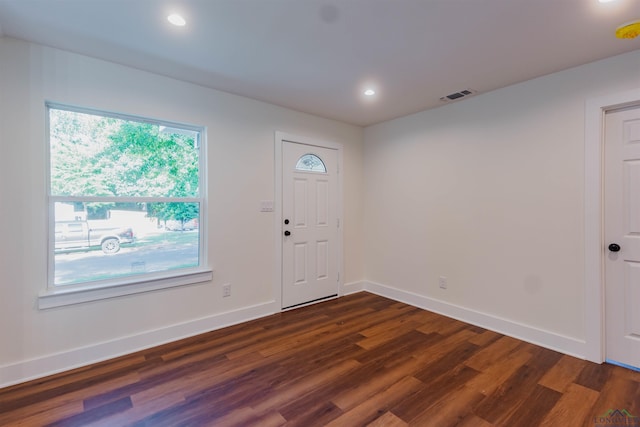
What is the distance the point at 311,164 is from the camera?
12.6 ft

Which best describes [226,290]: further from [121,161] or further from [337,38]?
[337,38]

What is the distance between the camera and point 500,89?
2.92 m

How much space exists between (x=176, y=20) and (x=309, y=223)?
2483 mm

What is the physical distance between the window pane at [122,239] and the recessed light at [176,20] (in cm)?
154

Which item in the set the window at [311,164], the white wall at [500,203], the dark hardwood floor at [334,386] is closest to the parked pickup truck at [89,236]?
the dark hardwood floor at [334,386]

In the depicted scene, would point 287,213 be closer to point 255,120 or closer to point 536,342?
point 255,120

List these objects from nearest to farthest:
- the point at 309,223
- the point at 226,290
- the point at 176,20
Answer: the point at 176,20, the point at 226,290, the point at 309,223

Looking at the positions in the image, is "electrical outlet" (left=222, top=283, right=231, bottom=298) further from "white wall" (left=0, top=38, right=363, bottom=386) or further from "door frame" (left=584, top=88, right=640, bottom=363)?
"door frame" (left=584, top=88, right=640, bottom=363)

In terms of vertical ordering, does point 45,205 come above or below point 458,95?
below

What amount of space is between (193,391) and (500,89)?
3.73 m

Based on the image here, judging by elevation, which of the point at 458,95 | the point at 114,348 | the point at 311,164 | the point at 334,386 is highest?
the point at 458,95

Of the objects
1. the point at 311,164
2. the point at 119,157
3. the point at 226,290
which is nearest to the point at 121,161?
the point at 119,157

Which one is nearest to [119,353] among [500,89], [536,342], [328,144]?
[328,144]

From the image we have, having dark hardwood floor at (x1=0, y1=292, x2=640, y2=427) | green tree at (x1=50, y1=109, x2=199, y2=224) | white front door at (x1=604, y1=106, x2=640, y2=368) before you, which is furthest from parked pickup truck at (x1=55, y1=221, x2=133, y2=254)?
white front door at (x1=604, y1=106, x2=640, y2=368)
